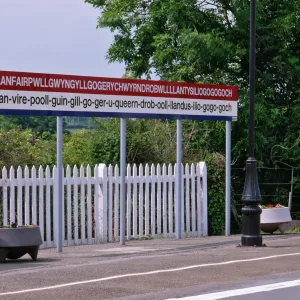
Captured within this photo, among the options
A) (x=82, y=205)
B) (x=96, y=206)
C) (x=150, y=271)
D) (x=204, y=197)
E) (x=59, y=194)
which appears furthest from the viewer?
(x=204, y=197)

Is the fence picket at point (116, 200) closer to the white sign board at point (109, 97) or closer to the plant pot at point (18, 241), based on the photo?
the white sign board at point (109, 97)

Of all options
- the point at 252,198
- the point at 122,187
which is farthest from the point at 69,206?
the point at 252,198

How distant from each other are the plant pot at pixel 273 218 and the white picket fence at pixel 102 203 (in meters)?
1.42

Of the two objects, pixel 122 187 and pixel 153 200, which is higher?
pixel 122 187

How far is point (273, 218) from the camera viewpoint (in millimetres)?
21969

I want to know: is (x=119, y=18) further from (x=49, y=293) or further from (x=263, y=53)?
(x=49, y=293)

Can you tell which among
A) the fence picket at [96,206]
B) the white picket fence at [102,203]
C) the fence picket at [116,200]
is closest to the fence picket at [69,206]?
the white picket fence at [102,203]

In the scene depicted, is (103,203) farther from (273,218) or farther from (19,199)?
(273,218)

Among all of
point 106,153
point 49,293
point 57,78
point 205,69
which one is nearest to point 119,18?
point 205,69

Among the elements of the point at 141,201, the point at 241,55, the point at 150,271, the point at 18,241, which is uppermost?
the point at 241,55

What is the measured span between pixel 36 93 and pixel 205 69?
12539mm

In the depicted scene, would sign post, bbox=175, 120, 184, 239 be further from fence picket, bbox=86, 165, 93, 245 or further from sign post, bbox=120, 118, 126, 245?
fence picket, bbox=86, 165, 93, 245

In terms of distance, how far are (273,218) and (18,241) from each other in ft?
27.6

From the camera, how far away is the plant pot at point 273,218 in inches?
864
